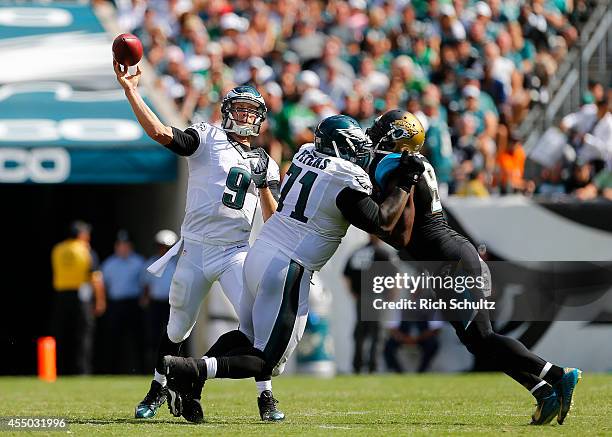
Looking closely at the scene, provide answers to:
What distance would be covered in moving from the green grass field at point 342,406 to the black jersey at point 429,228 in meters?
1.06

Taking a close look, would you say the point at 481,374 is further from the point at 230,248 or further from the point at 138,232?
the point at 230,248

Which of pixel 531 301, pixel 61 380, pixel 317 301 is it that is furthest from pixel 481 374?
pixel 61 380

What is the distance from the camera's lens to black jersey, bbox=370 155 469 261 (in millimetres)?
7902

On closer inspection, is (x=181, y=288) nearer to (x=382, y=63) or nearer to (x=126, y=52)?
(x=126, y=52)

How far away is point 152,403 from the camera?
8.17 metres

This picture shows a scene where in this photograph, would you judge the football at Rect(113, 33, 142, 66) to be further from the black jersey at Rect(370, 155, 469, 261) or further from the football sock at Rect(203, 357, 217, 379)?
the football sock at Rect(203, 357, 217, 379)

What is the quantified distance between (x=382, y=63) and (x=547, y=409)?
9.59 metres

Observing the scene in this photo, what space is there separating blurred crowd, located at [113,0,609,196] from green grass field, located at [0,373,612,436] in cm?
281

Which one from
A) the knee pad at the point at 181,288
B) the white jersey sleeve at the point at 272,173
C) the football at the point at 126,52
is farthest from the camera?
the white jersey sleeve at the point at 272,173

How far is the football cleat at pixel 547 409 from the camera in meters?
7.56

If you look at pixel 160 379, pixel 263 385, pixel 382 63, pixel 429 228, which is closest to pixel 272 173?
pixel 429 228

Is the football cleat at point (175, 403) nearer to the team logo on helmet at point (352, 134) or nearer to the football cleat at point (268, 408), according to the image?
the football cleat at point (268, 408)

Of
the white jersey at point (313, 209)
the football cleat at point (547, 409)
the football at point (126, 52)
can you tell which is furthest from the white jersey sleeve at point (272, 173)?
the football cleat at point (547, 409)

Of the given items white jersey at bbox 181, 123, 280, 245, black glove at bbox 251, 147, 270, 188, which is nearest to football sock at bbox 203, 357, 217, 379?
white jersey at bbox 181, 123, 280, 245
